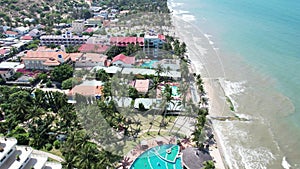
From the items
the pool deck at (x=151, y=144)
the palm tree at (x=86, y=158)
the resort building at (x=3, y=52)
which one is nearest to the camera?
the palm tree at (x=86, y=158)

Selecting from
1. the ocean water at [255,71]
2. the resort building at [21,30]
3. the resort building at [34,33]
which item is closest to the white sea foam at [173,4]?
the ocean water at [255,71]

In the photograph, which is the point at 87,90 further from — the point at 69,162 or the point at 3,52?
the point at 3,52

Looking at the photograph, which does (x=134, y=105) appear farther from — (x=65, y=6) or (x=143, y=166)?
(x=65, y=6)

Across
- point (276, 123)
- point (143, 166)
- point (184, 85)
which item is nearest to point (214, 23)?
point (184, 85)

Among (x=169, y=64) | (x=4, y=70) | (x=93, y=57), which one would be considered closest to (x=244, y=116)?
(x=169, y=64)

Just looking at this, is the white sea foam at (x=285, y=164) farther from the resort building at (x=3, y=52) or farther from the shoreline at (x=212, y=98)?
the resort building at (x=3, y=52)

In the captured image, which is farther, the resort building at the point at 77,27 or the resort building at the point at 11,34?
the resort building at the point at 77,27
